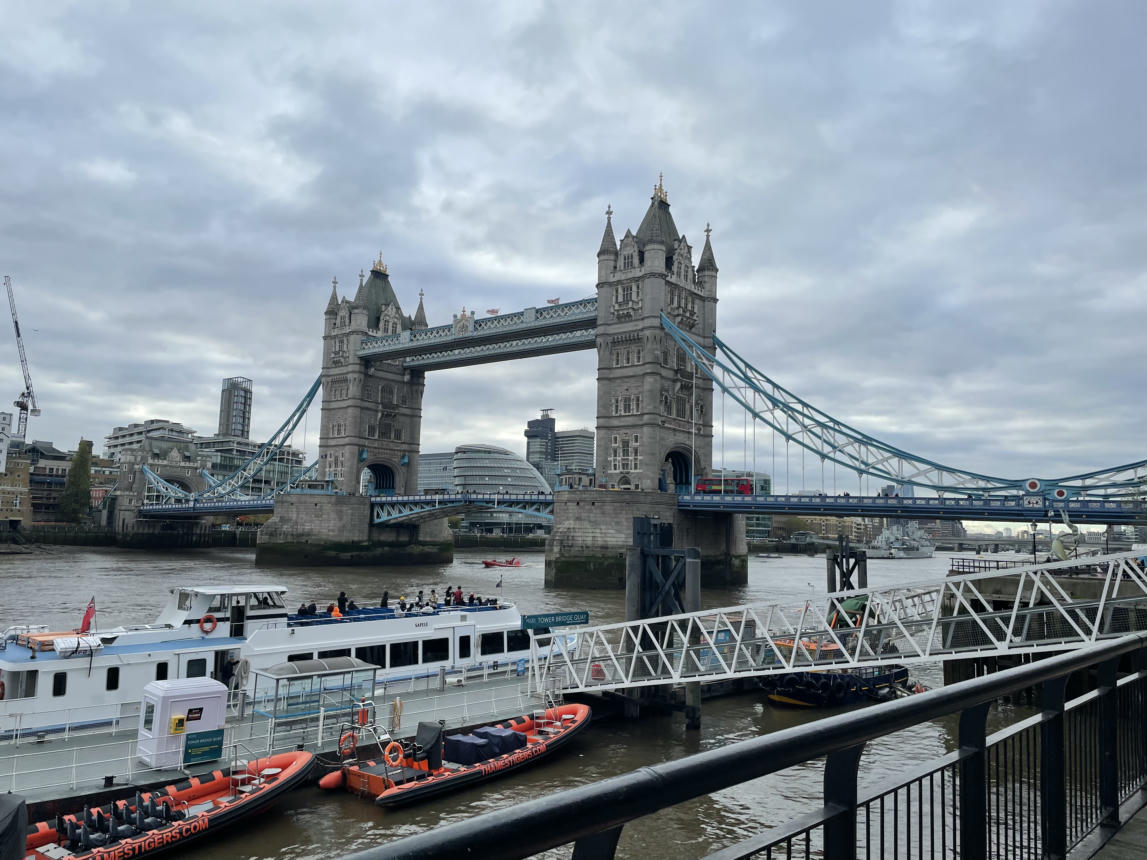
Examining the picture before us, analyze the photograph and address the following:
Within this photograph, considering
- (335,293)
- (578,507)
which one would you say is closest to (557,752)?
(578,507)

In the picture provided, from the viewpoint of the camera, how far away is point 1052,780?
389 centimetres

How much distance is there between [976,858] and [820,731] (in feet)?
4.97

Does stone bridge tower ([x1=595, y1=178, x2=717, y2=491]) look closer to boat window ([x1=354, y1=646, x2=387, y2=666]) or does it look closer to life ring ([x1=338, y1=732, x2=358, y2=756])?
boat window ([x1=354, y1=646, x2=387, y2=666])

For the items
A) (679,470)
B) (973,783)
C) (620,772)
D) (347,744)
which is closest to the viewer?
(973,783)

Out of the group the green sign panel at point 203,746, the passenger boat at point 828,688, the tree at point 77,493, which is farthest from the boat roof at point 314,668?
the tree at point 77,493

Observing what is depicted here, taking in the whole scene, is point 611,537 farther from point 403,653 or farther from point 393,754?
point 393,754

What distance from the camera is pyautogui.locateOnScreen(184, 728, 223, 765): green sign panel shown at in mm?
13453

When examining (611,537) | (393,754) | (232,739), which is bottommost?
(393,754)

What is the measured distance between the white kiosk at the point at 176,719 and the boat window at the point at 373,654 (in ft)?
14.8

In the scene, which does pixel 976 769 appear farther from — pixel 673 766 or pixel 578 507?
pixel 578 507

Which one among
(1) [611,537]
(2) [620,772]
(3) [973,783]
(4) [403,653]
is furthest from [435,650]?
(1) [611,537]

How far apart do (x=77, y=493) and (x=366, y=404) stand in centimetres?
4464

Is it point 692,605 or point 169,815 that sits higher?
point 692,605

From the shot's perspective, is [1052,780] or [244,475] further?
[244,475]
